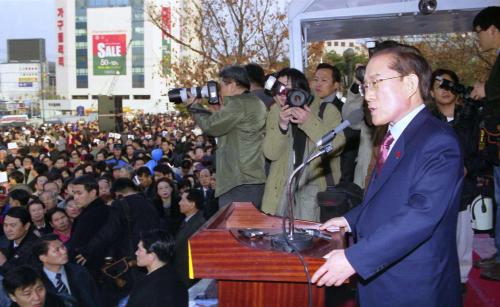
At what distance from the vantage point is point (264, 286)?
2357mm

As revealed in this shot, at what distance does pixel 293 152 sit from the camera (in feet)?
14.4

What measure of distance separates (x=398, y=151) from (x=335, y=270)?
50 centimetres

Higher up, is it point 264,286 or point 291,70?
point 291,70

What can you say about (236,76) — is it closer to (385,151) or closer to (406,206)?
(385,151)

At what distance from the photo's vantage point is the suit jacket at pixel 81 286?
4926 mm

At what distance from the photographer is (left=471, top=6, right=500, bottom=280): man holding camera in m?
3.73

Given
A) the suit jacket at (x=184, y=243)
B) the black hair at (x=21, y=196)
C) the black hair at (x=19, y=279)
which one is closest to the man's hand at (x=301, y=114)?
the black hair at (x=19, y=279)

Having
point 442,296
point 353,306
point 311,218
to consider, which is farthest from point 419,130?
point 311,218

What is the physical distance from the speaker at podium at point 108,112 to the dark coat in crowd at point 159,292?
55.2 ft

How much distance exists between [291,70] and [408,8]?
161 cm

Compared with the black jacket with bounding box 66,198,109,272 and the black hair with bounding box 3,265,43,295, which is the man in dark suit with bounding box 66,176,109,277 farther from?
the black hair with bounding box 3,265,43,295

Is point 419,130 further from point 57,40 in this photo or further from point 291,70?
point 57,40

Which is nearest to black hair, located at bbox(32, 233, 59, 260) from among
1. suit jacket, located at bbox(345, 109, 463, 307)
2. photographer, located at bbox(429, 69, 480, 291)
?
photographer, located at bbox(429, 69, 480, 291)

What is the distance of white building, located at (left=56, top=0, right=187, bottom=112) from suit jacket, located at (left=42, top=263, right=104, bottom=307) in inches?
3516
